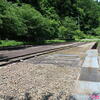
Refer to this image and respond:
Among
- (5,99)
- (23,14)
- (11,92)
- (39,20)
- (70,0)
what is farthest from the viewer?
(70,0)

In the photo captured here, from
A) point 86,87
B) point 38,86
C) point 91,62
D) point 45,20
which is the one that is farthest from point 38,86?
point 45,20

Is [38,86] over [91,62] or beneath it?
over

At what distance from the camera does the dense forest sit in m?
22.1

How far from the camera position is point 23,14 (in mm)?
29750

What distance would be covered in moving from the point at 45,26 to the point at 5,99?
1154 inches

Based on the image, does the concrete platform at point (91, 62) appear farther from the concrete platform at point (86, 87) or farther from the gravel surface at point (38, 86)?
the concrete platform at point (86, 87)

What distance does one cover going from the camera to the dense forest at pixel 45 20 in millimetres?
22141

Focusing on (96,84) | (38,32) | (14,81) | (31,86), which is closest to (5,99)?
(31,86)

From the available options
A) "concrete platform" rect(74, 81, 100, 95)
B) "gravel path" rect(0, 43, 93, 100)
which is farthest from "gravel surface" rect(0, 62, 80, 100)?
"concrete platform" rect(74, 81, 100, 95)

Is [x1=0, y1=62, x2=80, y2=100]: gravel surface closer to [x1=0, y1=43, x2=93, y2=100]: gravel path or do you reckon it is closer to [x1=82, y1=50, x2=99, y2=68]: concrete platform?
[x1=0, y1=43, x2=93, y2=100]: gravel path

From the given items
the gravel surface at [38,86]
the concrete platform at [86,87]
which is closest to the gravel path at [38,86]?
the gravel surface at [38,86]

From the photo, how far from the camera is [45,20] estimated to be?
34.3 m

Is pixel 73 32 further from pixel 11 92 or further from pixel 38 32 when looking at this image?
pixel 11 92

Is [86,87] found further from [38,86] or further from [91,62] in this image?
[91,62]
